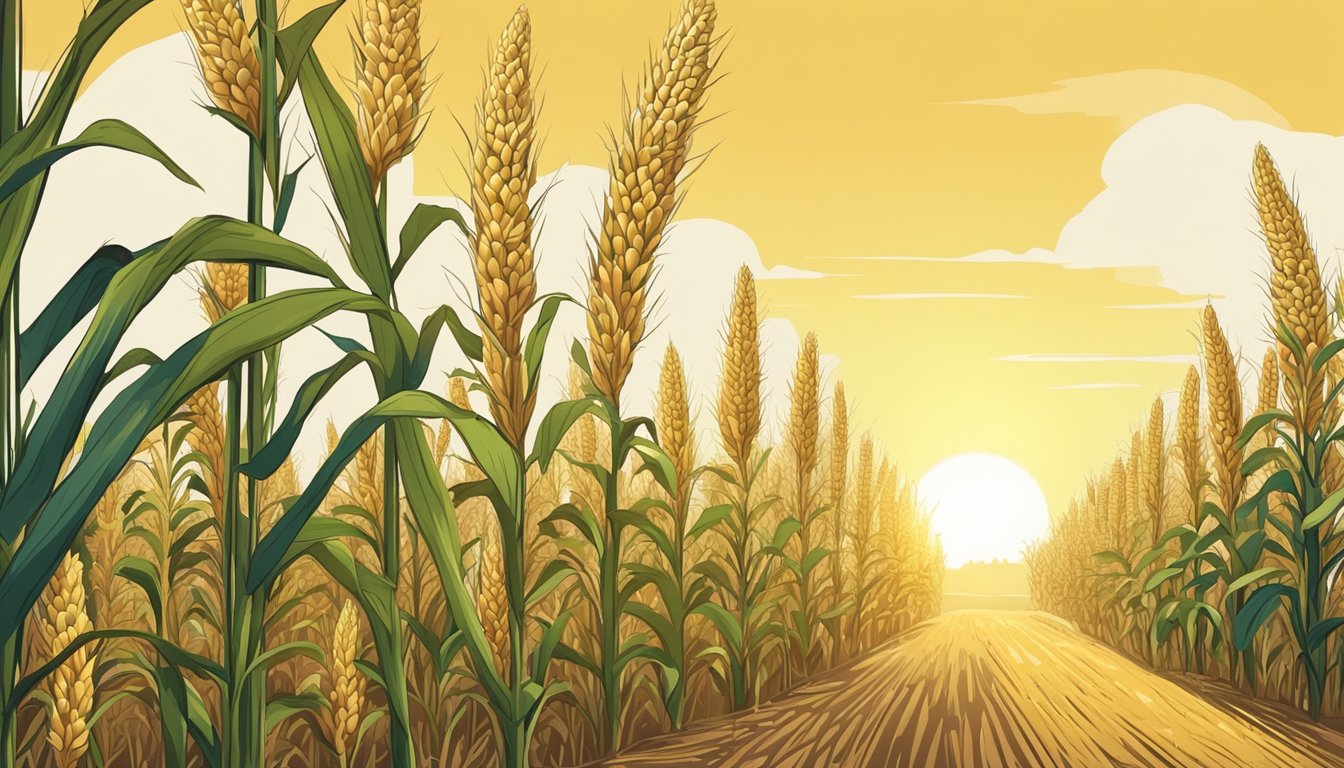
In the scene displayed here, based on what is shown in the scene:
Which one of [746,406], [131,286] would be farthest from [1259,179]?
[131,286]

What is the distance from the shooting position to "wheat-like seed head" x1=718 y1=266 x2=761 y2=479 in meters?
3.99

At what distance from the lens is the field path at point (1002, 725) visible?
300cm

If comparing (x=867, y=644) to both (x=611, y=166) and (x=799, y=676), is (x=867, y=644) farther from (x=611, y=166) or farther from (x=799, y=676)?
(x=611, y=166)

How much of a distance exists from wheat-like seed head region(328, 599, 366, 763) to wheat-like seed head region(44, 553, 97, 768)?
0.47m

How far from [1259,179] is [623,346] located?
112 inches

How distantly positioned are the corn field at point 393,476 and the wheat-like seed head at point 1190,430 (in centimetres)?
51

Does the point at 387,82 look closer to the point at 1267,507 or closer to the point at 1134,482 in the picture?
the point at 1267,507

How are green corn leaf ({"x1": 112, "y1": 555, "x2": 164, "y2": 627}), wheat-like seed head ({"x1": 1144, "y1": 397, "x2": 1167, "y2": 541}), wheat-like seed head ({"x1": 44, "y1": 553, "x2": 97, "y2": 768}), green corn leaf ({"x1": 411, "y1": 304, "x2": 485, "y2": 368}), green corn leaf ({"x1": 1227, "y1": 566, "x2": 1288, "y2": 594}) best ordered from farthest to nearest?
wheat-like seed head ({"x1": 1144, "y1": 397, "x2": 1167, "y2": 541}), green corn leaf ({"x1": 1227, "y1": 566, "x2": 1288, "y2": 594}), green corn leaf ({"x1": 112, "y1": 555, "x2": 164, "y2": 627}), wheat-like seed head ({"x1": 44, "y1": 553, "x2": 97, "y2": 768}), green corn leaf ({"x1": 411, "y1": 304, "x2": 485, "y2": 368})

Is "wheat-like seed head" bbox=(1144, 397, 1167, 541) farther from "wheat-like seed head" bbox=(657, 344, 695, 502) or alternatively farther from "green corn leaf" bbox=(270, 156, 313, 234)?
"green corn leaf" bbox=(270, 156, 313, 234)

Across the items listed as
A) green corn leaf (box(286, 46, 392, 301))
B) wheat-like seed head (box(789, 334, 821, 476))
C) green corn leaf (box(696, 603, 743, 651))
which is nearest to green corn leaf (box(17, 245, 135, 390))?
green corn leaf (box(286, 46, 392, 301))

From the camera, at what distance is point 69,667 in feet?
6.95

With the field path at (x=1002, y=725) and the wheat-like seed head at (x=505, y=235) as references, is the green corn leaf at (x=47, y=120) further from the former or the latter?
the field path at (x=1002, y=725)

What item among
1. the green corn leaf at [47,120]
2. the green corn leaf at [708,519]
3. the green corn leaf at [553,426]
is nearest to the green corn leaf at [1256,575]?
the green corn leaf at [708,519]

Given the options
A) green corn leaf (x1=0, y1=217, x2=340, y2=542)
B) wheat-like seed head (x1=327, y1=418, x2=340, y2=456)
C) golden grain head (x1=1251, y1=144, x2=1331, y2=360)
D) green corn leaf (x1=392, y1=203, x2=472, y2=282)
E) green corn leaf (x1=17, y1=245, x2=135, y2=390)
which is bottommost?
green corn leaf (x1=0, y1=217, x2=340, y2=542)
